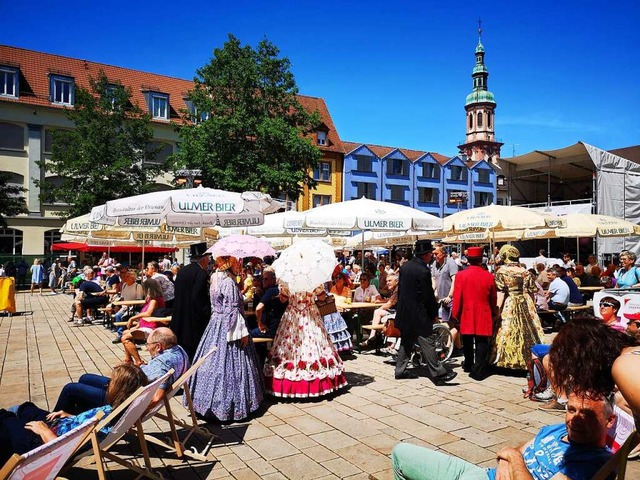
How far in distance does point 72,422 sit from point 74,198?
27.0m

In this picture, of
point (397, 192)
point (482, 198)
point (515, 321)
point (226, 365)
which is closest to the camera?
point (226, 365)

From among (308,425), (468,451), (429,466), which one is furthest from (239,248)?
(429,466)

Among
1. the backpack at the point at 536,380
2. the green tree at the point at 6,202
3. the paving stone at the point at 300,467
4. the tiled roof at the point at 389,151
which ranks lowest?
the paving stone at the point at 300,467

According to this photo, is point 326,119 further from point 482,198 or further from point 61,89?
point 61,89

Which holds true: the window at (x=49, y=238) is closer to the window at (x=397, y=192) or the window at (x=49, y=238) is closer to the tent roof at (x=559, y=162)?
the tent roof at (x=559, y=162)

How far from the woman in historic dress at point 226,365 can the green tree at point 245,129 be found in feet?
74.6

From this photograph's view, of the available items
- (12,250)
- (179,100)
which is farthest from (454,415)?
(179,100)

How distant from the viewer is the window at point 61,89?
3522cm

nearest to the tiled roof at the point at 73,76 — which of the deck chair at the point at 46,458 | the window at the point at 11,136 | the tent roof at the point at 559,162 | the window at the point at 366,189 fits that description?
the window at the point at 11,136

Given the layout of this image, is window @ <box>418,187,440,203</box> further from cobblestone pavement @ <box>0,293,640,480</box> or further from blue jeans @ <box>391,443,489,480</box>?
blue jeans @ <box>391,443,489,480</box>

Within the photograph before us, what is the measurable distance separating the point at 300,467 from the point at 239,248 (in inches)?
103

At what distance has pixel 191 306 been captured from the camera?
6172 mm

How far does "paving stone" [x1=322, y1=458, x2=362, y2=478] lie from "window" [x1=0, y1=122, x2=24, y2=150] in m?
36.9

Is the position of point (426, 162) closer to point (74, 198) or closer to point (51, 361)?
point (74, 198)
